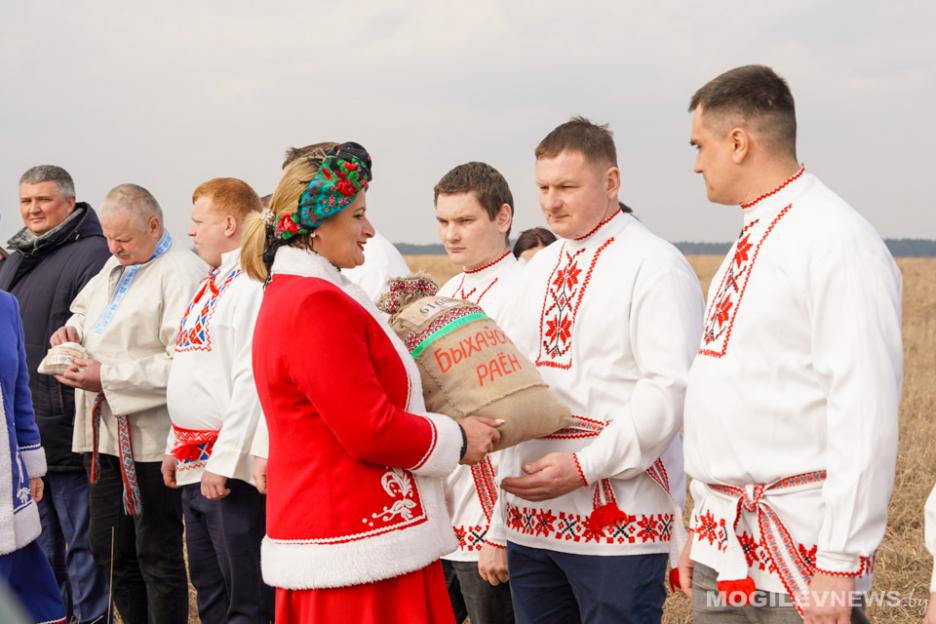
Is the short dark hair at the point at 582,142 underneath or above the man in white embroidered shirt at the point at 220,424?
above

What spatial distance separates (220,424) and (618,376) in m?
2.02

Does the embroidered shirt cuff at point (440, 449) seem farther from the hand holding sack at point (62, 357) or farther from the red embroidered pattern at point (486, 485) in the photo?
the hand holding sack at point (62, 357)

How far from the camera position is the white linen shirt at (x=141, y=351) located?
5.04 meters

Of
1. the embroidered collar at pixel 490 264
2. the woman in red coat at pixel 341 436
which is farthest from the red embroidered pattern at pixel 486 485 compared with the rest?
the embroidered collar at pixel 490 264

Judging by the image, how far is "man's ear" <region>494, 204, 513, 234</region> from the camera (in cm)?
448

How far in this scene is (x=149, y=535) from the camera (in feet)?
16.8

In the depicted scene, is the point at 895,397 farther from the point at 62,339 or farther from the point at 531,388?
the point at 62,339

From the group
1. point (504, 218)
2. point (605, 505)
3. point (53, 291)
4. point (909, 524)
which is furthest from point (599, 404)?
point (909, 524)

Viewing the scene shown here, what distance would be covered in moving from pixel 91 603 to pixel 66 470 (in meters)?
0.74

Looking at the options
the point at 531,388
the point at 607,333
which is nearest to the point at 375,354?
the point at 531,388

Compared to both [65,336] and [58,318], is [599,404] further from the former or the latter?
[58,318]

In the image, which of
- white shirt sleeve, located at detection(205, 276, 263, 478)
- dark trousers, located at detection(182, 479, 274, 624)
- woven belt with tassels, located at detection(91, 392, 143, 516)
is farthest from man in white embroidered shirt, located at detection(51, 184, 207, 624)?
white shirt sleeve, located at detection(205, 276, 263, 478)

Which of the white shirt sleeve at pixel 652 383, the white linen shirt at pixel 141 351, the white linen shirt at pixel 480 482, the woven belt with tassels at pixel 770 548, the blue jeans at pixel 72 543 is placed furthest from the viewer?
the blue jeans at pixel 72 543

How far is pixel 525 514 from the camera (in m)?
3.50
